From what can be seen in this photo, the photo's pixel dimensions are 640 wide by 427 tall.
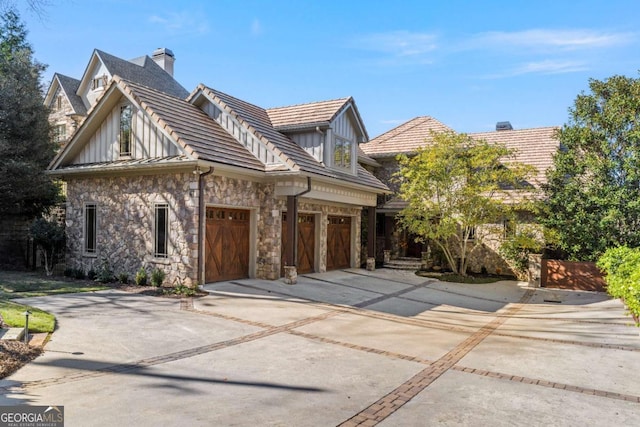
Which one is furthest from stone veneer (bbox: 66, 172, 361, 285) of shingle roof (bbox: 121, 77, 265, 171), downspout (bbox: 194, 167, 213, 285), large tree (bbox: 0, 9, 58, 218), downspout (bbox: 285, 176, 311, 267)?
large tree (bbox: 0, 9, 58, 218)

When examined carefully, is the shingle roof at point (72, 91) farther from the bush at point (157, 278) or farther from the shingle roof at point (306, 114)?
the bush at point (157, 278)

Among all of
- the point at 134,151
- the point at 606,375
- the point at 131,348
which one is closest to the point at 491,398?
the point at 606,375

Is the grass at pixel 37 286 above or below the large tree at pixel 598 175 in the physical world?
below

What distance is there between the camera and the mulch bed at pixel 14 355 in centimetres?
557

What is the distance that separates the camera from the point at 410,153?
70.3 feet

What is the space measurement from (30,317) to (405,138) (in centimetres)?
1891

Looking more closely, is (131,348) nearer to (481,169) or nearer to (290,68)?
(290,68)

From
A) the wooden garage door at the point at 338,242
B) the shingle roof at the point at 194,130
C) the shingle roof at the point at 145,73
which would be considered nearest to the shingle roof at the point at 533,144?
the wooden garage door at the point at 338,242

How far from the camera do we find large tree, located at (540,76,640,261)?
15.9 m

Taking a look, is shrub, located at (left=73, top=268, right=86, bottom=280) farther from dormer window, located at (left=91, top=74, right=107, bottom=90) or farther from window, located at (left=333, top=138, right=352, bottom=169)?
dormer window, located at (left=91, top=74, right=107, bottom=90)

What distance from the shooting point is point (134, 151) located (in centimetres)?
1354

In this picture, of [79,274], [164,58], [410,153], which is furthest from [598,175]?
[164,58]

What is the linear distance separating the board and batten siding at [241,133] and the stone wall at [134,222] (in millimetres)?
2747

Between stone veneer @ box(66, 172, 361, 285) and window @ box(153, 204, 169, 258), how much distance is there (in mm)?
153
